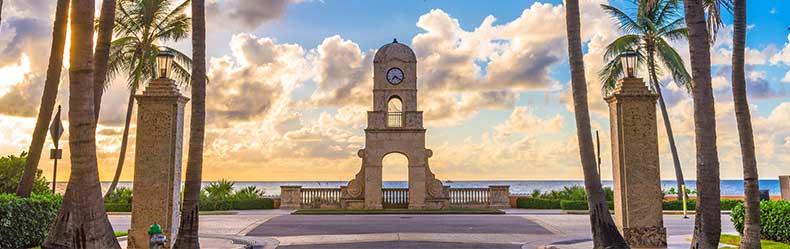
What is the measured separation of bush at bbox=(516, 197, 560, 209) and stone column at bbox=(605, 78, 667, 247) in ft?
64.1

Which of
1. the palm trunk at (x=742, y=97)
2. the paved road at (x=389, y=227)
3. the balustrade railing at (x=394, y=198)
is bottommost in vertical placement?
the paved road at (x=389, y=227)

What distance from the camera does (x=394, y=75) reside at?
33375 mm

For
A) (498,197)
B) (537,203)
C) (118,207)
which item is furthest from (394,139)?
(118,207)

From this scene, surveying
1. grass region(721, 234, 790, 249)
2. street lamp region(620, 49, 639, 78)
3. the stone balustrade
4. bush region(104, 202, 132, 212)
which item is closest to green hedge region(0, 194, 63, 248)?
street lamp region(620, 49, 639, 78)

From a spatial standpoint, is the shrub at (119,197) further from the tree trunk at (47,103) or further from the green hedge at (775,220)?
the green hedge at (775,220)

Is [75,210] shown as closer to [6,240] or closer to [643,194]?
[6,240]

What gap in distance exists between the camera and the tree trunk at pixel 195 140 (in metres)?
12.0

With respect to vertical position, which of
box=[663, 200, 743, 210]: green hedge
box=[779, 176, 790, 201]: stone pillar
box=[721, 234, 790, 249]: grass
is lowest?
box=[721, 234, 790, 249]: grass

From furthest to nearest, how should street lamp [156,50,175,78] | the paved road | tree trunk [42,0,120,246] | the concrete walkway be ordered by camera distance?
the paved road
the concrete walkway
street lamp [156,50,175,78]
tree trunk [42,0,120,246]

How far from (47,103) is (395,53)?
2055cm

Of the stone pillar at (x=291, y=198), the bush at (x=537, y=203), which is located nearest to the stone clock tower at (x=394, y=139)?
the stone pillar at (x=291, y=198)

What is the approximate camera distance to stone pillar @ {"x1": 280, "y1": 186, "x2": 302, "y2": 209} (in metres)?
34.2

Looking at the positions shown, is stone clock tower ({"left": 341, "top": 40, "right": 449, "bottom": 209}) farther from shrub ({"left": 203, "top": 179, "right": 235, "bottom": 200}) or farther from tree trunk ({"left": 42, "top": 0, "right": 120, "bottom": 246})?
tree trunk ({"left": 42, "top": 0, "right": 120, "bottom": 246})

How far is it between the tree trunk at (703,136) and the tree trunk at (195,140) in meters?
9.20
